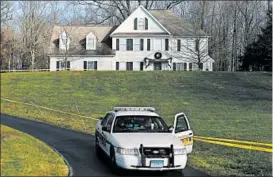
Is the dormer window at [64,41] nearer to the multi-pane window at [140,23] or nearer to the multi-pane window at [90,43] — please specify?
the multi-pane window at [90,43]

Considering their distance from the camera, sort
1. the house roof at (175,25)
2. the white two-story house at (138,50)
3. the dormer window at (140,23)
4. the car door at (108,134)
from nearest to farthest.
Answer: the car door at (108,134) → the white two-story house at (138,50) → the dormer window at (140,23) → the house roof at (175,25)

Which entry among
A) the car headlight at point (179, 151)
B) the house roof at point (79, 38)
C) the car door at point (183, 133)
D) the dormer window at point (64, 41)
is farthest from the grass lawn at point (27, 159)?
the dormer window at point (64, 41)

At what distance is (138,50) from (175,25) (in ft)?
21.6

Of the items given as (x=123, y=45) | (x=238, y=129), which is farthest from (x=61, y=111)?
(x=123, y=45)

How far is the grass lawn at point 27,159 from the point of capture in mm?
10666

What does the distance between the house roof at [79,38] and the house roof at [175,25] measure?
628 centimetres

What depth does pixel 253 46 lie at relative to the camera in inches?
2210

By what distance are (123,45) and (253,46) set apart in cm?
1542

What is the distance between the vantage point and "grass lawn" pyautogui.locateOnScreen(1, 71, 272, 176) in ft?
48.1

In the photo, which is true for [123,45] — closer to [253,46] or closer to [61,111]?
[253,46]

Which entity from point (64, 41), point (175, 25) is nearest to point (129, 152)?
point (64, 41)

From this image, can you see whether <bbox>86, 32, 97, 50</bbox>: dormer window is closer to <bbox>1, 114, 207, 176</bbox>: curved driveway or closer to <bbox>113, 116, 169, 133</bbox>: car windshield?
<bbox>1, 114, 207, 176</bbox>: curved driveway

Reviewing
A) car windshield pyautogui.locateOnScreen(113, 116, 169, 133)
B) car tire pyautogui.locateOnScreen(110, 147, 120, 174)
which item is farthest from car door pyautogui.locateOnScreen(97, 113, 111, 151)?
car tire pyautogui.locateOnScreen(110, 147, 120, 174)

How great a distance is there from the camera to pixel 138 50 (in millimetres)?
55000
